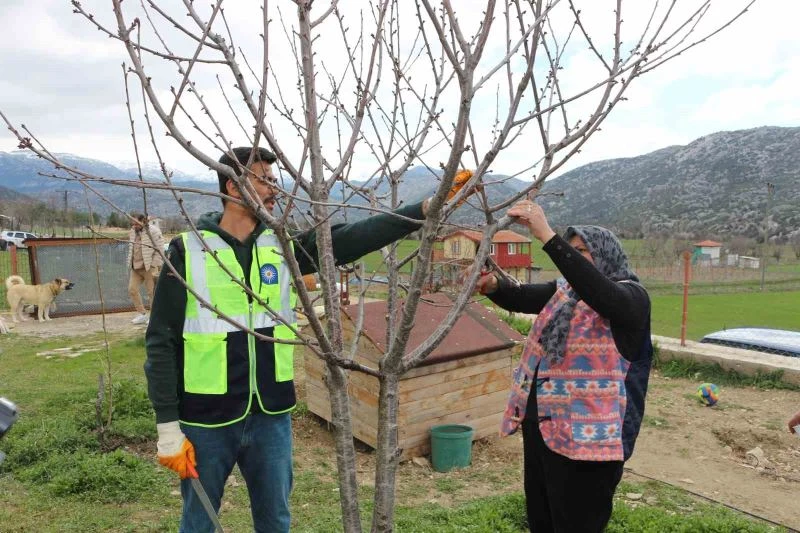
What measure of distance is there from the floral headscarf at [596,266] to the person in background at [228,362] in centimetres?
87

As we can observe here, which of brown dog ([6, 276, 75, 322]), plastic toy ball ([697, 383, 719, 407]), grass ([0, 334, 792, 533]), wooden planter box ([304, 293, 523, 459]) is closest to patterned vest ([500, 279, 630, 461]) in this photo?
grass ([0, 334, 792, 533])

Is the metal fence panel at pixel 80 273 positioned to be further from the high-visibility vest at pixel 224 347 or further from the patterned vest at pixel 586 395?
the patterned vest at pixel 586 395

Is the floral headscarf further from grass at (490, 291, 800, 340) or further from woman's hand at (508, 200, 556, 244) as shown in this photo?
grass at (490, 291, 800, 340)

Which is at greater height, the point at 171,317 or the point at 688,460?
the point at 171,317

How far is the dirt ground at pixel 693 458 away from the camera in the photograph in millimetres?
4551

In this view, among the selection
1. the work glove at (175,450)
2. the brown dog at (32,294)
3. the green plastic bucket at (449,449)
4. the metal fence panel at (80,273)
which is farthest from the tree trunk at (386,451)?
the metal fence panel at (80,273)

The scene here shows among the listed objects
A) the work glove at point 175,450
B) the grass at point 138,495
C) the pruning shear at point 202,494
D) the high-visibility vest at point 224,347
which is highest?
the high-visibility vest at point 224,347

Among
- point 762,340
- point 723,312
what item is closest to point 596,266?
point 762,340

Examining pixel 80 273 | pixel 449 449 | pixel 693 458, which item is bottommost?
pixel 693 458

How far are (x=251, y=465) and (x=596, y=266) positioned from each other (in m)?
1.62

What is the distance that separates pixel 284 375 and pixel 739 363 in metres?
7.16

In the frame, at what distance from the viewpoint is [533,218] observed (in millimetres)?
1984

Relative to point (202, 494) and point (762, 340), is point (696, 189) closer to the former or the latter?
point (762, 340)

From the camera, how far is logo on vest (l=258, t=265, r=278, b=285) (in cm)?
230
